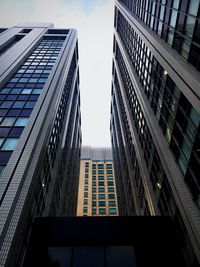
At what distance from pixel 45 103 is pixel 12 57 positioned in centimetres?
1656

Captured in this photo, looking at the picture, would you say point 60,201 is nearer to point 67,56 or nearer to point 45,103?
point 45,103

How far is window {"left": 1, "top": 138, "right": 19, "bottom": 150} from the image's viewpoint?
21.3m

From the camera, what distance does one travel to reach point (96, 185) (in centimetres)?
8938

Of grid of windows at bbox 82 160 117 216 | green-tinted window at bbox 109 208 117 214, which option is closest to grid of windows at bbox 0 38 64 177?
grid of windows at bbox 82 160 117 216

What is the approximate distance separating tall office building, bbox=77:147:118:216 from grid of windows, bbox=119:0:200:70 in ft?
222

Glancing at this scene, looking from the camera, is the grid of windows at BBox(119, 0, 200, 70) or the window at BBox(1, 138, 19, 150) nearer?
the grid of windows at BBox(119, 0, 200, 70)

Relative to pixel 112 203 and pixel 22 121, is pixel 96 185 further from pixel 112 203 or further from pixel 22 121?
pixel 22 121

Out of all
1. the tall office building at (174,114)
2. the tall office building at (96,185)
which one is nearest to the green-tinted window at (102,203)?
the tall office building at (96,185)

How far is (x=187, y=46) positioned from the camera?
1752cm

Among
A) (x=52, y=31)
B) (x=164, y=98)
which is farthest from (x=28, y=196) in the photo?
(x=52, y=31)

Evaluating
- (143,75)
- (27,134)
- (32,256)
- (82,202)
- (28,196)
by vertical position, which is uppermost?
(143,75)

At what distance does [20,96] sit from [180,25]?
859 inches

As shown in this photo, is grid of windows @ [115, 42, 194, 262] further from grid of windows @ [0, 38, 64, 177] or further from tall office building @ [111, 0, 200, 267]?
grid of windows @ [0, 38, 64, 177]

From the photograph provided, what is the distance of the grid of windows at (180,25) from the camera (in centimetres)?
1590
